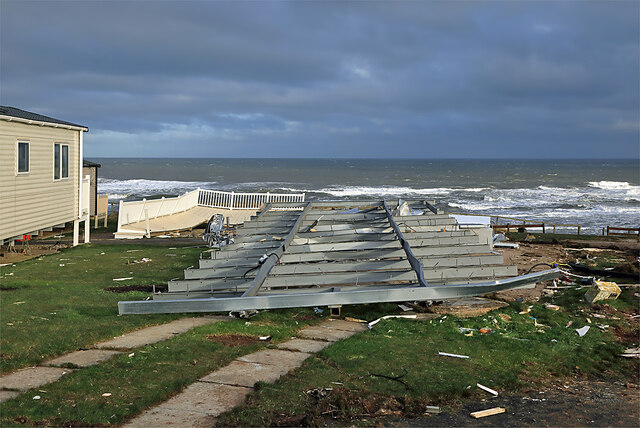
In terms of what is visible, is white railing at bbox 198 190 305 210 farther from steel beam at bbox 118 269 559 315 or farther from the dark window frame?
steel beam at bbox 118 269 559 315

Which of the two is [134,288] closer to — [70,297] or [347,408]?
[70,297]

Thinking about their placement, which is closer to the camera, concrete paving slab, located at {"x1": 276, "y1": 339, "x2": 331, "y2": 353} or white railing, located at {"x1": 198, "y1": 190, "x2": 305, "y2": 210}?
concrete paving slab, located at {"x1": 276, "y1": 339, "x2": 331, "y2": 353}

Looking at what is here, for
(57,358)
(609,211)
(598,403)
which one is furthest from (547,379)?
(609,211)

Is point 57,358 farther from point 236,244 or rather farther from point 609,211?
point 609,211

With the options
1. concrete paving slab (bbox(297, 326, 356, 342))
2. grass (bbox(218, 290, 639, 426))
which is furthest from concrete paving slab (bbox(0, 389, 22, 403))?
concrete paving slab (bbox(297, 326, 356, 342))

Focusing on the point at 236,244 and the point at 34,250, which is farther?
the point at 34,250
